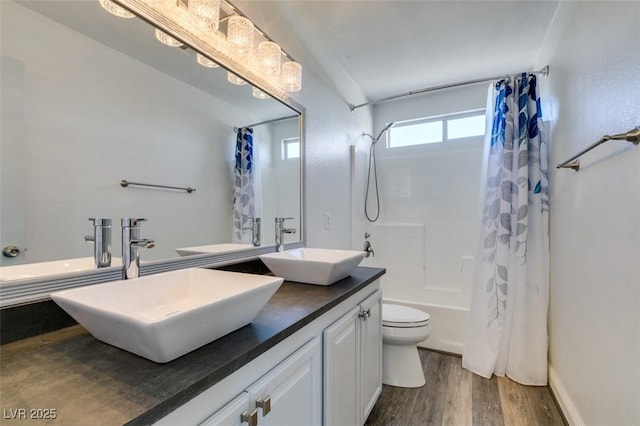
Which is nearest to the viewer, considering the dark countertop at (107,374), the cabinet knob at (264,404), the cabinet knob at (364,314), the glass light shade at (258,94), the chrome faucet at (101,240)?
the dark countertop at (107,374)

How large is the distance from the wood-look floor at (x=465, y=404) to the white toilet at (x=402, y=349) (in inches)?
2.1

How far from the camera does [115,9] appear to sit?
98cm

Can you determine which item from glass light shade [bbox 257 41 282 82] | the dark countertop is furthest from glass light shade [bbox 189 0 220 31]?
the dark countertop

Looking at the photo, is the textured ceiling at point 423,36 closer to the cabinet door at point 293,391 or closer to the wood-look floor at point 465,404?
the cabinet door at point 293,391

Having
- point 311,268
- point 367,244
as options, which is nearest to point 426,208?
point 367,244

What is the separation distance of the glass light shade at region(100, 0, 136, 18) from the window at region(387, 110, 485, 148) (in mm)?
2618

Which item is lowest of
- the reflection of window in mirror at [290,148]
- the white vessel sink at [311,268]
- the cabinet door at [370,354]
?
the cabinet door at [370,354]

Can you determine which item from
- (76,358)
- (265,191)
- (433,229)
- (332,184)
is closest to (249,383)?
(76,358)

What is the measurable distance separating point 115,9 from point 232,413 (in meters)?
1.27

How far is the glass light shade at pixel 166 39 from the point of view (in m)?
1.11

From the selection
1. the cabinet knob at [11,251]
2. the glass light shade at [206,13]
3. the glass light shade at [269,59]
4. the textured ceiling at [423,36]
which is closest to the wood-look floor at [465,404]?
the cabinet knob at [11,251]

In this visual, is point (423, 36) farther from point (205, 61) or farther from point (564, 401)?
point (564, 401)

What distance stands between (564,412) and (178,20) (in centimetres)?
273

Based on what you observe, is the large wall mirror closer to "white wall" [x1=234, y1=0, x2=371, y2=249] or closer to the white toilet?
"white wall" [x1=234, y1=0, x2=371, y2=249]
